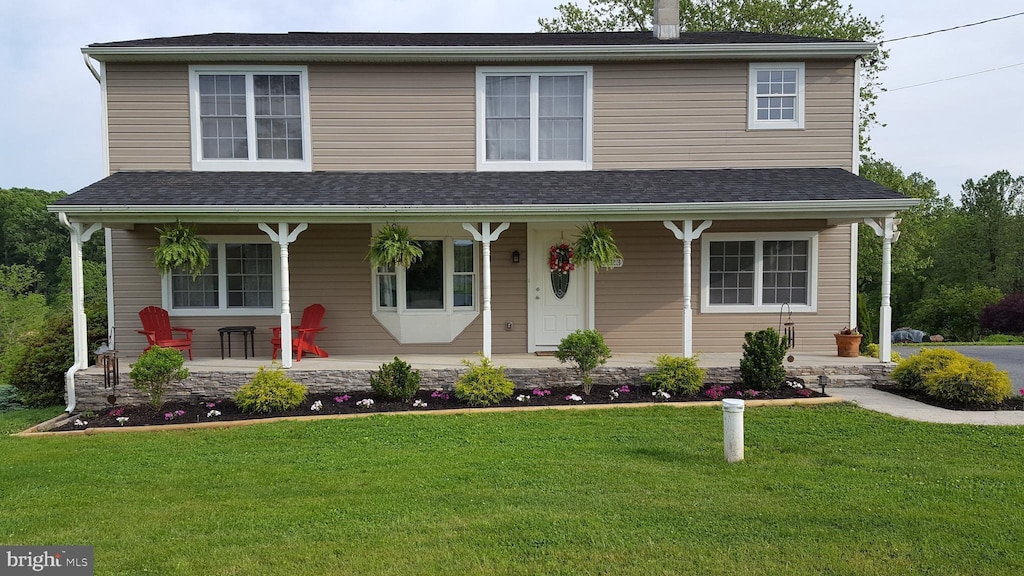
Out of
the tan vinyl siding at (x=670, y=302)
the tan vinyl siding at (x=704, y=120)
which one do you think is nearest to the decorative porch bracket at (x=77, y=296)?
the tan vinyl siding at (x=670, y=302)

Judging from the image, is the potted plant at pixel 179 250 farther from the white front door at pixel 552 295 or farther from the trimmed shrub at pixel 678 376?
the trimmed shrub at pixel 678 376

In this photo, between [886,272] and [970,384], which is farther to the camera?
[886,272]

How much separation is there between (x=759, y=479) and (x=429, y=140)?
24.2 feet

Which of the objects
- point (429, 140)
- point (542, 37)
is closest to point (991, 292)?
point (542, 37)

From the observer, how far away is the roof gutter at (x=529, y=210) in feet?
26.9

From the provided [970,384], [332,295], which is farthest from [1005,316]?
[332,295]

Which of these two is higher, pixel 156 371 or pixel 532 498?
pixel 156 371

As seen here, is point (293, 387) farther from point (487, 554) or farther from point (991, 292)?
point (991, 292)

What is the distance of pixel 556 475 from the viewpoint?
5.07 meters

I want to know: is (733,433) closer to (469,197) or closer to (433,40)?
(469,197)

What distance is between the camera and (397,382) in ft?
26.1

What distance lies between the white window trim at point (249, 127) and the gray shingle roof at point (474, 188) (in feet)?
0.62

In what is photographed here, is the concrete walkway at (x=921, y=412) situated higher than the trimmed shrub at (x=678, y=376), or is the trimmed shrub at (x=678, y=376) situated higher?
the trimmed shrub at (x=678, y=376)

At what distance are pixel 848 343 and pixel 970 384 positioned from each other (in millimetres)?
2024
